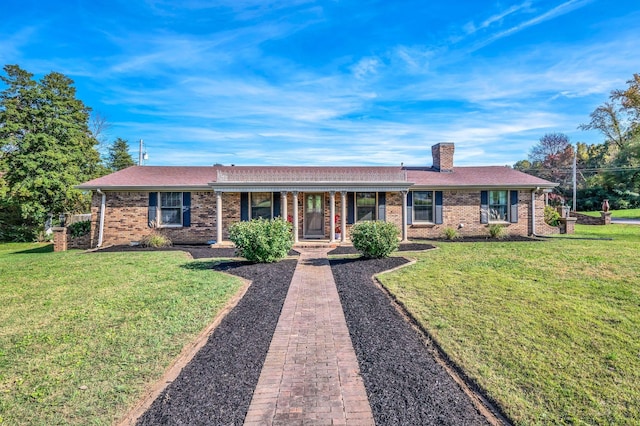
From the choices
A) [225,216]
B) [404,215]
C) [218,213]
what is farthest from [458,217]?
[218,213]

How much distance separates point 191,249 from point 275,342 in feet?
34.9

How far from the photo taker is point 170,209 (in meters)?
15.7

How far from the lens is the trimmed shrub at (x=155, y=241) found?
569 inches

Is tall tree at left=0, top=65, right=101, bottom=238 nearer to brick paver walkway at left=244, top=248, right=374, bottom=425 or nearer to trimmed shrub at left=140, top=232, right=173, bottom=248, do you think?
trimmed shrub at left=140, top=232, right=173, bottom=248

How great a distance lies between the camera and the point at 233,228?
1001 cm

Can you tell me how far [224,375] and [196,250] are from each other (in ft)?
35.5

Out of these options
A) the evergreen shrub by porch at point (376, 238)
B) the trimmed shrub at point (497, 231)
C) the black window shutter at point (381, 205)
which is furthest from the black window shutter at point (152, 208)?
the trimmed shrub at point (497, 231)

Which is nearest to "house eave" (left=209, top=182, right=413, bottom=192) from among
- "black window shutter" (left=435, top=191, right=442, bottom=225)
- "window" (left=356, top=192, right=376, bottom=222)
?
"window" (left=356, top=192, right=376, bottom=222)

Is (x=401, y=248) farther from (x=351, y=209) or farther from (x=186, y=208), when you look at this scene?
(x=186, y=208)

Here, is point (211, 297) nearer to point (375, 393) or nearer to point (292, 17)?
point (375, 393)

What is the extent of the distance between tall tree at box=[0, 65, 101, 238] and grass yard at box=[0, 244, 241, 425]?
11.3 m

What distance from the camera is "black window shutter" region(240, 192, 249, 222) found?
617 inches

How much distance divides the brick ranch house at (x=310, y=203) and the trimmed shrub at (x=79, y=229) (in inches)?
20.7

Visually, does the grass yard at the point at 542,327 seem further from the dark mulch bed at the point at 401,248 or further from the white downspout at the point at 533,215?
the white downspout at the point at 533,215
